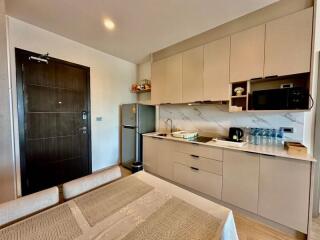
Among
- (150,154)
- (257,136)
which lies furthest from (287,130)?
(150,154)

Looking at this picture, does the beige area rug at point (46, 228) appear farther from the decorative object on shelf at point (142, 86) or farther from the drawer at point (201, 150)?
the decorative object on shelf at point (142, 86)

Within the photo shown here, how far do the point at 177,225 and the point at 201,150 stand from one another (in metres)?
1.48

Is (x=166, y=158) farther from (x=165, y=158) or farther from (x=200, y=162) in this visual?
(x=200, y=162)

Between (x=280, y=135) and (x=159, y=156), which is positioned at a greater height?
(x=280, y=135)

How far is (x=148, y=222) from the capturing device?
743mm

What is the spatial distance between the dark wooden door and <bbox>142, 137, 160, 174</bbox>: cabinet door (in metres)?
1.11

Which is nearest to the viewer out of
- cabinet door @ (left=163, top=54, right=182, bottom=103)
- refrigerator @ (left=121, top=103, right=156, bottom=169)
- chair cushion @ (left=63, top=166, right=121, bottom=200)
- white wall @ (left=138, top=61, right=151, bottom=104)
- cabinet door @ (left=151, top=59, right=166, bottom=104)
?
chair cushion @ (left=63, top=166, right=121, bottom=200)

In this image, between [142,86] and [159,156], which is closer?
[159,156]

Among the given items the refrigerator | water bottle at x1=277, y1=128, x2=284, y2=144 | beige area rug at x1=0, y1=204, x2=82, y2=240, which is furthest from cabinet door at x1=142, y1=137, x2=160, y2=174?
beige area rug at x1=0, y1=204, x2=82, y2=240

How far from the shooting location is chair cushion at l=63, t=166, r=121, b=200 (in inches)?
38.7

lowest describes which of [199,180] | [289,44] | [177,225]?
[199,180]

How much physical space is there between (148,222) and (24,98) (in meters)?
2.46

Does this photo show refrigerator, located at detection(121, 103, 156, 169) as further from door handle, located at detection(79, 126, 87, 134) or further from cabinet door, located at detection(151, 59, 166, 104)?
door handle, located at detection(79, 126, 87, 134)

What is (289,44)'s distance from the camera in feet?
5.30
